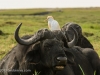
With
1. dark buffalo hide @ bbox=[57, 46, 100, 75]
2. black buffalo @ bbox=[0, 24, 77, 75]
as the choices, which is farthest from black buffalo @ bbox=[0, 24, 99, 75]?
dark buffalo hide @ bbox=[57, 46, 100, 75]

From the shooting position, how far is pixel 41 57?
6.27 metres

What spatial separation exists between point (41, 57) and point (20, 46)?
57 cm

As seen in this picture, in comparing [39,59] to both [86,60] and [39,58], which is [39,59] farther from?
[86,60]

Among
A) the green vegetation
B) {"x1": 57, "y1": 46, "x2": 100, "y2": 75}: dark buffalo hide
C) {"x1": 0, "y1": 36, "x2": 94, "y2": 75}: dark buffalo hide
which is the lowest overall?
the green vegetation

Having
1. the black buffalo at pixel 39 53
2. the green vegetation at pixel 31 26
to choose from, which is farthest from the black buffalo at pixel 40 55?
the green vegetation at pixel 31 26

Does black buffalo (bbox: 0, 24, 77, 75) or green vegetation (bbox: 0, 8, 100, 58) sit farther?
green vegetation (bbox: 0, 8, 100, 58)

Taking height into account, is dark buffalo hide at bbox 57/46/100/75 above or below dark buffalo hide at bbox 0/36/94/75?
below

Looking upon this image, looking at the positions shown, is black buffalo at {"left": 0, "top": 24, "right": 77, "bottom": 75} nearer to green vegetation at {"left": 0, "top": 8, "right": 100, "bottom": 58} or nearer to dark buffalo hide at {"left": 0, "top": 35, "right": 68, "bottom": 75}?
dark buffalo hide at {"left": 0, "top": 35, "right": 68, "bottom": 75}

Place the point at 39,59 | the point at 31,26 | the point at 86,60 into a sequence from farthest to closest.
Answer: the point at 31,26
the point at 86,60
the point at 39,59

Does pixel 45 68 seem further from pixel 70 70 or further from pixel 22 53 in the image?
pixel 70 70

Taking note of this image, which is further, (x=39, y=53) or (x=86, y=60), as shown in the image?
(x=86, y=60)

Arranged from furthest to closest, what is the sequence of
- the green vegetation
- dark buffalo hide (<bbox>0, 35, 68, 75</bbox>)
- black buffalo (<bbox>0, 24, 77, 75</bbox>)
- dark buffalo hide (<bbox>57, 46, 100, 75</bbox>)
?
the green vegetation < dark buffalo hide (<bbox>57, 46, 100, 75</bbox>) < black buffalo (<bbox>0, 24, 77, 75</bbox>) < dark buffalo hide (<bbox>0, 35, 68, 75</bbox>)

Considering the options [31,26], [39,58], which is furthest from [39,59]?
[31,26]

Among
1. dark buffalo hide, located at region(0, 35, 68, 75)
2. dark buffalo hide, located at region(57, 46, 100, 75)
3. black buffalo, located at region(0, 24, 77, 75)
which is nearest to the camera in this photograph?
dark buffalo hide, located at region(0, 35, 68, 75)
